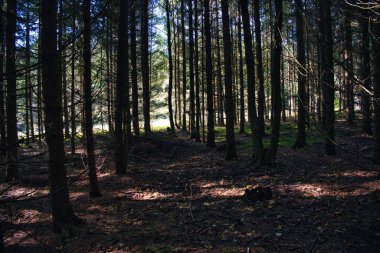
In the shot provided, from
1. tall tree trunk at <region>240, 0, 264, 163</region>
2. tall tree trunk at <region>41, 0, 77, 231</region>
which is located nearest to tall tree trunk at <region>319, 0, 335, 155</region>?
tall tree trunk at <region>240, 0, 264, 163</region>

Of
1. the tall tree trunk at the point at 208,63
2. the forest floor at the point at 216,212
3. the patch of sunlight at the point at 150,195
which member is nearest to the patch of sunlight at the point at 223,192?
the forest floor at the point at 216,212

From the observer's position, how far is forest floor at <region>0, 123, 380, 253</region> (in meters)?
5.72

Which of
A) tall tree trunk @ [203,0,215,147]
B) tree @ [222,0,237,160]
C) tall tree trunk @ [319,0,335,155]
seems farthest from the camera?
tall tree trunk @ [203,0,215,147]

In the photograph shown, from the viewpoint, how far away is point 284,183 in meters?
9.05

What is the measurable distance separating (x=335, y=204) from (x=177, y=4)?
26637 mm

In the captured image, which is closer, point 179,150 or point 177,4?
point 179,150

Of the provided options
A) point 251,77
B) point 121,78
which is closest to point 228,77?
point 251,77

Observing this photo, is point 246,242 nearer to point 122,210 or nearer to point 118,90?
point 122,210

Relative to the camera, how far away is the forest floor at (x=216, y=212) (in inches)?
225

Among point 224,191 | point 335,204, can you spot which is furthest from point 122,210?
point 335,204

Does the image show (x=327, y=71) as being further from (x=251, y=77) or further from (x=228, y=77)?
(x=228, y=77)

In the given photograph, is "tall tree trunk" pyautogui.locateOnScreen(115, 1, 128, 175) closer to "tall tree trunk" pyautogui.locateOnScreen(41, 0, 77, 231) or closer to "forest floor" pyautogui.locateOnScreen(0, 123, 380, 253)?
"forest floor" pyautogui.locateOnScreen(0, 123, 380, 253)

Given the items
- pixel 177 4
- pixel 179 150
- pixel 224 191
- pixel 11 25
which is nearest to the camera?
pixel 224 191

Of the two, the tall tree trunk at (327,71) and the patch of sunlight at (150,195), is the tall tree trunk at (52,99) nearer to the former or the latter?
the patch of sunlight at (150,195)
